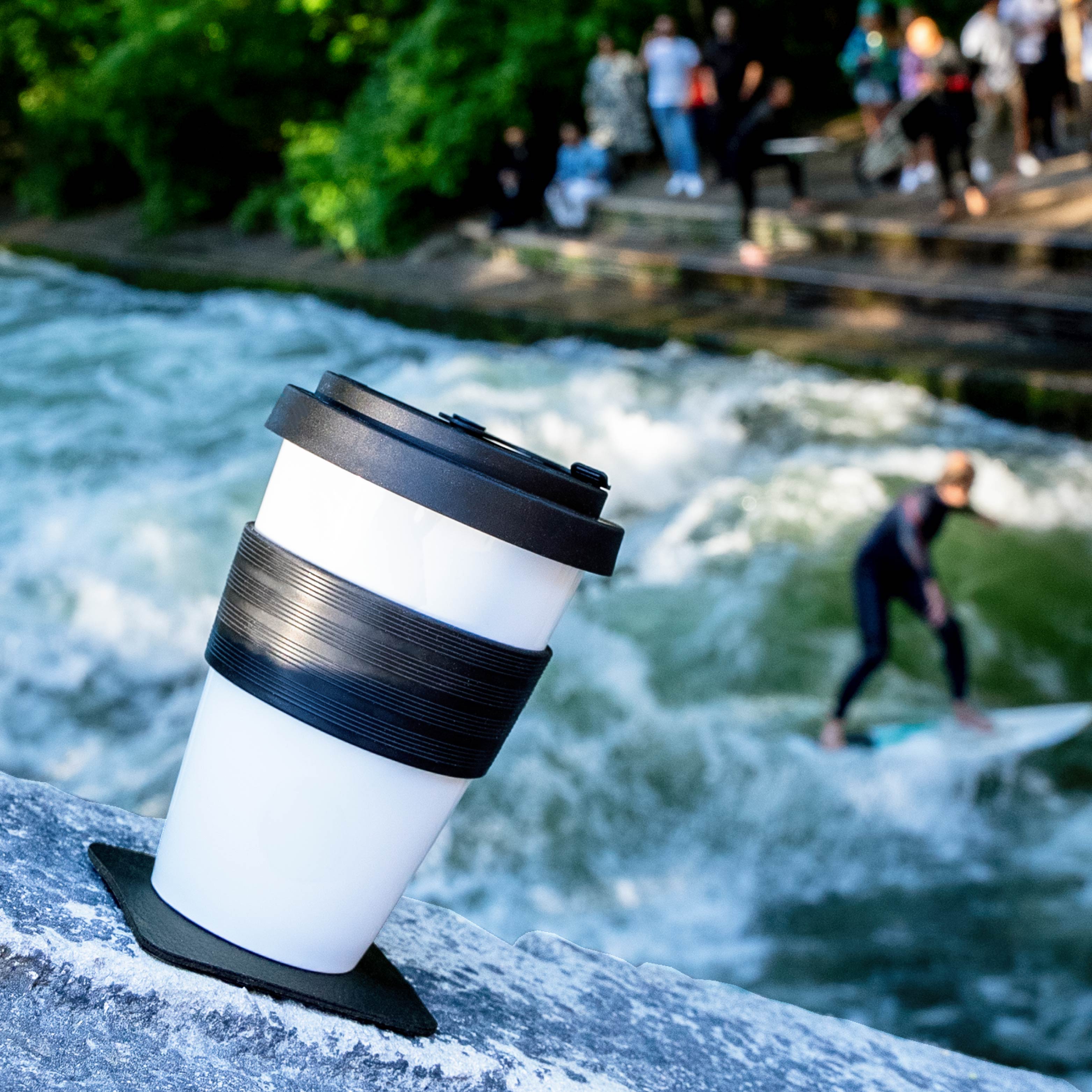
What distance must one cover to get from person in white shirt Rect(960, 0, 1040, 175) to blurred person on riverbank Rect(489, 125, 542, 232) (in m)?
5.22

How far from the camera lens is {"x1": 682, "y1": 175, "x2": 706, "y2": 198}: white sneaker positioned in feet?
45.4

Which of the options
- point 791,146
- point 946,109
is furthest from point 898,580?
point 791,146

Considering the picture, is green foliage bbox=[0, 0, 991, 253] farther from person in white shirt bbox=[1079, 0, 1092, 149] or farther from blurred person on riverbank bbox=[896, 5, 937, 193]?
person in white shirt bbox=[1079, 0, 1092, 149]

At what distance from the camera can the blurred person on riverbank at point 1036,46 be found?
1078 cm

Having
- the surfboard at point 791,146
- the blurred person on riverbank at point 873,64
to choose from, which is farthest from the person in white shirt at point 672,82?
the blurred person on riverbank at point 873,64

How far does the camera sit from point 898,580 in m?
5.88

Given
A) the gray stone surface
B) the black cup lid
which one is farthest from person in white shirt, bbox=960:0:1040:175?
the black cup lid

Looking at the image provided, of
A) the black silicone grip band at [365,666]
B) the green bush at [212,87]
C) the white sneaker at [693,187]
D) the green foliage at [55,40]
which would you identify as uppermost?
the green foliage at [55,40]

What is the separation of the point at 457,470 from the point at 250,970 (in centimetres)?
55

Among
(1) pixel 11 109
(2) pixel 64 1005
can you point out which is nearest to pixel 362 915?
(2) pixel 64 1005

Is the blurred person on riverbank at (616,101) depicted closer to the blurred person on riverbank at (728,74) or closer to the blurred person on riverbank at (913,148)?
the blurred person on riverbank at (728,74)

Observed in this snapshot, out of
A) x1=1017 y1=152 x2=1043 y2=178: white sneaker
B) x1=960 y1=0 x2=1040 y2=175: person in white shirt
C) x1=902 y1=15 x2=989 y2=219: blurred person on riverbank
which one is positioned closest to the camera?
x1=902 y1=15 x2=989 y2=219: blurred person on riverbank

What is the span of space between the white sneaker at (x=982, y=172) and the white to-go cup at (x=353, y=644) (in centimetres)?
1155

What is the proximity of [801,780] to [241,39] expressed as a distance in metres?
16.2
